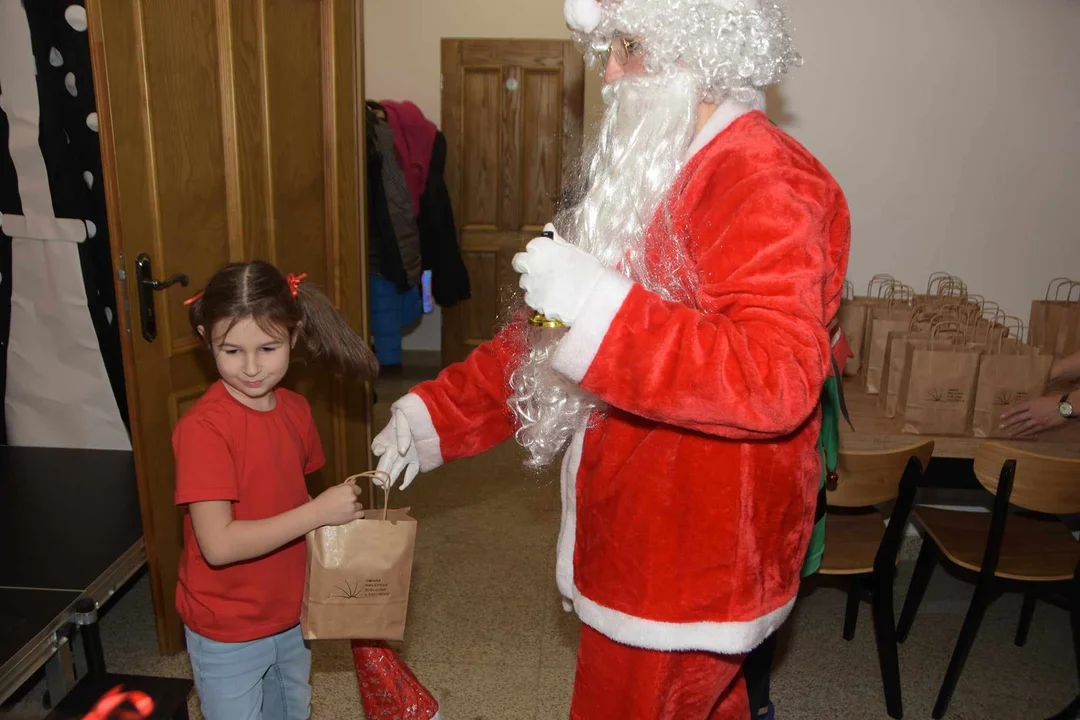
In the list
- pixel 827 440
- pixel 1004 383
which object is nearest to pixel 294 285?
pixel 827 440

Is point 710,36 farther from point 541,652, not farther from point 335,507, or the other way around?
point 541,652

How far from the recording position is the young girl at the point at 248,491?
1.49m

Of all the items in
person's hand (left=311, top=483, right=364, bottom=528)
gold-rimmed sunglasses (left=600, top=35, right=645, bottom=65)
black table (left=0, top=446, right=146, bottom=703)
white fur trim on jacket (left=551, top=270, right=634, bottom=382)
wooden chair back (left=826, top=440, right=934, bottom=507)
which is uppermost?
gold-rimmed sunglasses (left=600, top=35, right=645, bottom=65)

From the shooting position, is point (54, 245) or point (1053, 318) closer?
point (54, 245)

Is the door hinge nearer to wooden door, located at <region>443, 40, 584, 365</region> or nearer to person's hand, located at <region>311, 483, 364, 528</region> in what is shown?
person's hand, located at <region>311, 483, 364, 528</region>

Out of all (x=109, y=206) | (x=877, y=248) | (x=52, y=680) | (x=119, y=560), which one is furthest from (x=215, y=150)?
(x=877, y=248)

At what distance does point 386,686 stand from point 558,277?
1.09 metres

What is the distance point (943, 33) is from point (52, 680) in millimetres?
3222

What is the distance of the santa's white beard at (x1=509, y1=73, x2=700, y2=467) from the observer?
127cm

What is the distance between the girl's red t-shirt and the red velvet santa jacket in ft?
1.78

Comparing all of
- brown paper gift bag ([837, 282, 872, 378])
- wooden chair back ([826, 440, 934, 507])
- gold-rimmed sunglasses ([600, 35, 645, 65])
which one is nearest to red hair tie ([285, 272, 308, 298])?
gold-rimmed sunglasses ([600, 35, 645, 65])

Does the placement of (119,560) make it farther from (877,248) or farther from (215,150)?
(877,248)

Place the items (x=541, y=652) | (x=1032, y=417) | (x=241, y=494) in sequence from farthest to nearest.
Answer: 1. (x=541, y=652)
2. (x=1032, y=417)
3. (x=241, y=494)

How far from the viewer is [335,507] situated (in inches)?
58.4
